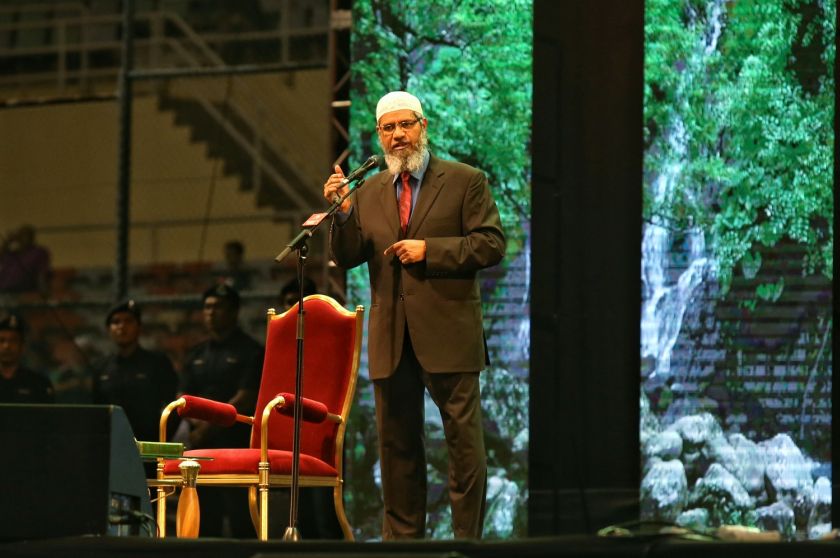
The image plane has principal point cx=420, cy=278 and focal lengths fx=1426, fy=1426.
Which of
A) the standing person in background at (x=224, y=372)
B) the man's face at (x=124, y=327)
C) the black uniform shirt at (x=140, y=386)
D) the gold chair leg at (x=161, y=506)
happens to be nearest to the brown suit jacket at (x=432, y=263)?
the gold chair leg at (x=161, y=506)

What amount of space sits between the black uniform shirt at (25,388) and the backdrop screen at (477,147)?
6.21ft

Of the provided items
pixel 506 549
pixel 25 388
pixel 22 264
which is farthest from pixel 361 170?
pixel 22 264

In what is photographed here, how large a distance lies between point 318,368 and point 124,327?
2313mm

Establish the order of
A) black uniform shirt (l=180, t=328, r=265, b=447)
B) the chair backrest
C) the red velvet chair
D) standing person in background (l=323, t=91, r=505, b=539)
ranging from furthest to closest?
black uniform shirt (l=180, t=328, r=265, b=447), the chair backrest, the red velvet chair, standing person in background (l=323, t=91, r=505, b=539)

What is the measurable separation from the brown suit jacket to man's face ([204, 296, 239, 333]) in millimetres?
2454

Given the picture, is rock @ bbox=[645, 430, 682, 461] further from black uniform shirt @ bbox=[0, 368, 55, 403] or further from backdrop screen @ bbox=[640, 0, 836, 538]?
black uniform shirt @ bbox=[0, 368, 55, 403]

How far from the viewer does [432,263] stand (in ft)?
15.0

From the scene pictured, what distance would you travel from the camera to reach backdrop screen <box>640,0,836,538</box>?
20.0ft

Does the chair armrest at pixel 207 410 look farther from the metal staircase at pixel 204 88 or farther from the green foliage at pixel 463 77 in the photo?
the metal staircase at pixel 204 88

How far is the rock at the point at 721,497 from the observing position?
611 centimetres

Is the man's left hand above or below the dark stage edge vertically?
above

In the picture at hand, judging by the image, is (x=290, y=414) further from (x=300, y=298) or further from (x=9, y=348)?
(x=9, y=348)

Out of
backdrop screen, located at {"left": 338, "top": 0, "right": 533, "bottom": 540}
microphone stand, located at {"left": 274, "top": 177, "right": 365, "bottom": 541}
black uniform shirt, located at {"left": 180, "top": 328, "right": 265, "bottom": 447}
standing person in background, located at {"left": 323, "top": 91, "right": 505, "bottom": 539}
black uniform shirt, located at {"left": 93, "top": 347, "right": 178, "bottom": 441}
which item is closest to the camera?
microphone stand, located at {"left": 274, "top": 177, "right": 365, "bottom": 541}

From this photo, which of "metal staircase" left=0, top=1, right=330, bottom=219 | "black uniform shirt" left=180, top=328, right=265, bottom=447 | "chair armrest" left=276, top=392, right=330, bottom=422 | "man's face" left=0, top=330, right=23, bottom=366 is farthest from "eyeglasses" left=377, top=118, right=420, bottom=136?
"metal staircase" left=0, top=1, right=330, bottom=219
